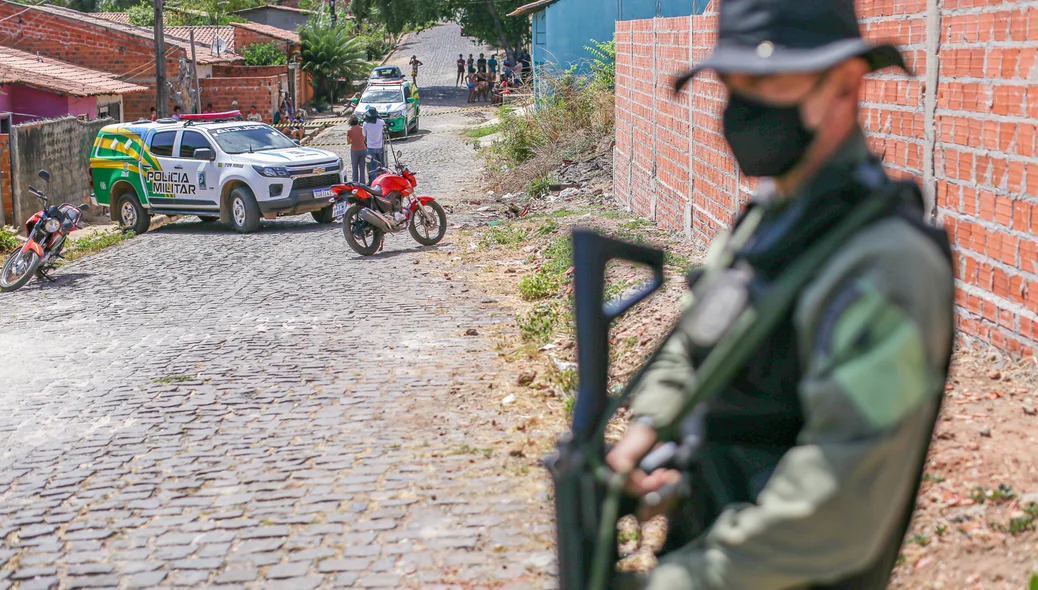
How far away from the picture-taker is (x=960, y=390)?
196 inches

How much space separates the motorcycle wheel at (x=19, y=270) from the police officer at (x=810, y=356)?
12788 millimetres

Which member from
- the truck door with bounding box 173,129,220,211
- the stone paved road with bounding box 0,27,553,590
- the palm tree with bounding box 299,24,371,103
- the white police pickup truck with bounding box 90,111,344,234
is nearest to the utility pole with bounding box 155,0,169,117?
the white police pickup truck with bounding box 90,111,344,234

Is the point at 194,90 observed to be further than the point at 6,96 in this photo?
Yes

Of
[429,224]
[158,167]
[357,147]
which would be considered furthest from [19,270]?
[357,147]

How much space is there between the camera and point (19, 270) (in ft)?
43.6

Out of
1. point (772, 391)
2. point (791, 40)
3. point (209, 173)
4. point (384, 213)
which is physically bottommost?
point (384, 213)

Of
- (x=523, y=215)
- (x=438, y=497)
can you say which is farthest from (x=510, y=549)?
(x=523, y=215)

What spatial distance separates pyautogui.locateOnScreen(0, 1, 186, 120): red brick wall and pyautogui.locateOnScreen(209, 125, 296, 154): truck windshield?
648 inches

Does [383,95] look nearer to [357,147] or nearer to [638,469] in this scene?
[357,147]

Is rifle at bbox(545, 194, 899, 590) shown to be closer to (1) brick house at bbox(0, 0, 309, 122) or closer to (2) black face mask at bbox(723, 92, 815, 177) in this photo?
(2) black face mask at bbox(723, 92, 815, 177)

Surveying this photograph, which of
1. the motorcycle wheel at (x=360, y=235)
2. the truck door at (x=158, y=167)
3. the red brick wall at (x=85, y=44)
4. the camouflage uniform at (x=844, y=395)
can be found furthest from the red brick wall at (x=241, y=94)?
the camouflage uniform at (x=844, y=395)

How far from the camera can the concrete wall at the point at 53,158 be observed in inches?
782

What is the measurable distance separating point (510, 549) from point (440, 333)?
14.6 ft

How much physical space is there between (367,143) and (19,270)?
9449mm
